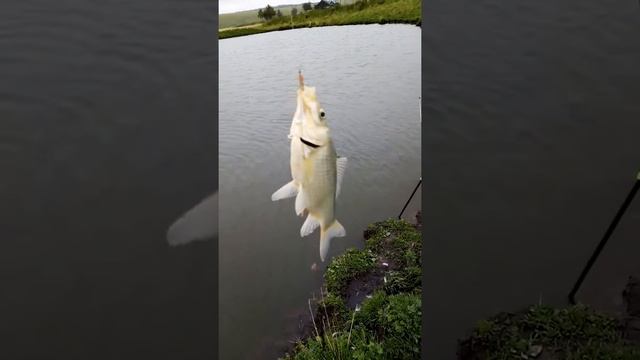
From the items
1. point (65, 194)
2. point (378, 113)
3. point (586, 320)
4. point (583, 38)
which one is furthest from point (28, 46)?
point (586, 320)

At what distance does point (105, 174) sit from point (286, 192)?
52 centimetres

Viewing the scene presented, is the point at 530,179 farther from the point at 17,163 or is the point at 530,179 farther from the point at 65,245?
the point at 17,163

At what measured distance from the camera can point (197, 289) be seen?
1.39m

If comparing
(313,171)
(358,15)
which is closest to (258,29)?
(358,15)

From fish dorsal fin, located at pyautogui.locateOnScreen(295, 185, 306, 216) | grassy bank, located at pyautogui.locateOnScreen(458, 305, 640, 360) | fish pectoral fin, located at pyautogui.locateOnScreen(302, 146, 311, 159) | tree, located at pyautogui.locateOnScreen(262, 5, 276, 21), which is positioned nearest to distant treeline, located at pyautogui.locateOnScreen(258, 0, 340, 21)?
tree, located at pyautogui.locateOnScreen(262, 5, 276, 21)

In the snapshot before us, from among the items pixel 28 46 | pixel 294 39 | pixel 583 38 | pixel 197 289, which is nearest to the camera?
pixel 28 46

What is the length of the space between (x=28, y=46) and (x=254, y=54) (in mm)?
617

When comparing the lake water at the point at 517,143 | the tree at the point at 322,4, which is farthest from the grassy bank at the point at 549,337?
the tree at the point at 322,4

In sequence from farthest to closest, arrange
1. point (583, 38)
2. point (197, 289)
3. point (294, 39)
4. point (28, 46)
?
point (294, 39) → point (583, 38) → point (197, 289) → point (28, 46)

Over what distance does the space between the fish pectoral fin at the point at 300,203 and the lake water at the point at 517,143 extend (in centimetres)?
38

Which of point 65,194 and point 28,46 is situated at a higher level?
point 28,46

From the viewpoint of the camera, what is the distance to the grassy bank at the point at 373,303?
59.9 inches

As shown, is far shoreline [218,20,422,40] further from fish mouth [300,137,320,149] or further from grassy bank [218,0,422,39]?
fish mouth [300,137,320,149]

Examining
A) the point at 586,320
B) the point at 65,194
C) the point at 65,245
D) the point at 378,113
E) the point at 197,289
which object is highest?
the point at 378,113
